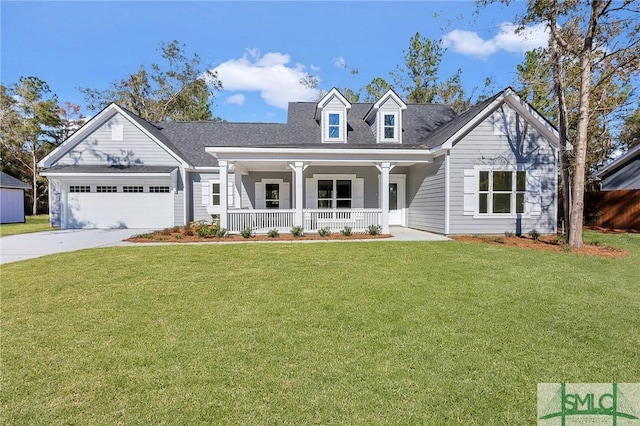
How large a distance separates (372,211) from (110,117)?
13459mm

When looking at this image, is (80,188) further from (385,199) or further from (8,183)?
(385,199)

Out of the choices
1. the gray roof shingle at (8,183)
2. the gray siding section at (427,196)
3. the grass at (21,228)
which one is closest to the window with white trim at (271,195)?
the gray siding section at (427,196)

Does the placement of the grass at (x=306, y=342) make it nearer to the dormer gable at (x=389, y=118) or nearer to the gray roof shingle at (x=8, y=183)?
the dormer gable at (x=389, y=118)

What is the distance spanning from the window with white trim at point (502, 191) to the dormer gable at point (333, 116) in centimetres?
624

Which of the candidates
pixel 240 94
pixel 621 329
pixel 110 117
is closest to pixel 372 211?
pixel 621 329

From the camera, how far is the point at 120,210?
16.0 m

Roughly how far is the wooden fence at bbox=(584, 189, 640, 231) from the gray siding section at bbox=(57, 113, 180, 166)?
21.0 meters

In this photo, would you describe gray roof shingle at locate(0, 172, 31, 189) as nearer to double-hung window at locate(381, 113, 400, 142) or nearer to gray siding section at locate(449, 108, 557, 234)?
double-hung window at locate(381, 113, 400, 142)

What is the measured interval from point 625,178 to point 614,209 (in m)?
3.39

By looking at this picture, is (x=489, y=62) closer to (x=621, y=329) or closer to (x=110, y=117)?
(x=621, y=329)

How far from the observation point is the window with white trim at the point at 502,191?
1242 cm

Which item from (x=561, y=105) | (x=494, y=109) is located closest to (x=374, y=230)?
(x=494, y=109)

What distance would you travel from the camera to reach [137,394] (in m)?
2.62

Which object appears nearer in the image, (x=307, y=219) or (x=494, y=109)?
(x=494, y=109)
